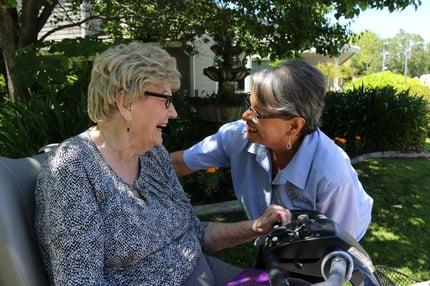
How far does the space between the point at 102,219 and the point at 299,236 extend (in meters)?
0.74

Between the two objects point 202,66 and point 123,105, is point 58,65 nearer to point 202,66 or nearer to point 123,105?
point 123,105

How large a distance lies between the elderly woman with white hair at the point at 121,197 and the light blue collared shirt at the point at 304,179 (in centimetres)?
25

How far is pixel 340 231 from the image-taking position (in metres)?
1.64

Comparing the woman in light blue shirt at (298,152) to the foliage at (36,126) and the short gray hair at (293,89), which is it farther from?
the foliage at (36,126)

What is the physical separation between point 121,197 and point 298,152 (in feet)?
2.87

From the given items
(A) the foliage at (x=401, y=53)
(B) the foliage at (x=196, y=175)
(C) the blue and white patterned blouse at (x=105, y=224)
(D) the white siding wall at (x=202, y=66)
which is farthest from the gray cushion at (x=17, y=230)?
(A) the foliage at (x=401, y=53)

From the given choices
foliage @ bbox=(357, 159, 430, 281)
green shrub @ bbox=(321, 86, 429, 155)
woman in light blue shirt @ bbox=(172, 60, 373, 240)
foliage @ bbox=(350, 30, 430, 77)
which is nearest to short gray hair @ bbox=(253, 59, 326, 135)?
woman in light blue shirt @ bbox=(172, 60, 373, 240)

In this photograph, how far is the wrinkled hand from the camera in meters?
1.99

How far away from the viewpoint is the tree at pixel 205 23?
637 cm

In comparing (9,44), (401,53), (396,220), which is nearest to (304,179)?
(396,220)

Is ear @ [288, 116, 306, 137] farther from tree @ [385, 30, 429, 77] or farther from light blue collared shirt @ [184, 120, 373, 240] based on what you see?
tree @ [385, 30, 429, 77]

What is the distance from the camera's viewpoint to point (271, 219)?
2072 mm

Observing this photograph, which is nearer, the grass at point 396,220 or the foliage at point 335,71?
the grass at point 396,220

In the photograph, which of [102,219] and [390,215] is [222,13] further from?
[102,219]
